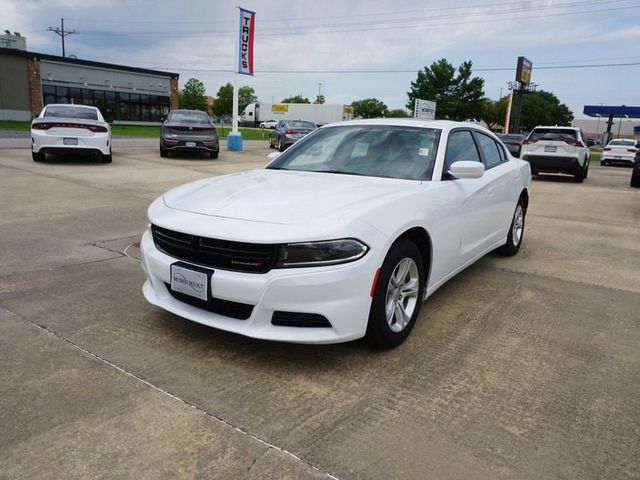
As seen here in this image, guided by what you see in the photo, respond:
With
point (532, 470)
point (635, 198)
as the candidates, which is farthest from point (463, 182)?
point (635, 198)

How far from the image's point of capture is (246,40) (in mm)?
20922

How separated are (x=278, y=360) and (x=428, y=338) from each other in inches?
42.8

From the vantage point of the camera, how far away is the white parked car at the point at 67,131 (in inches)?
473

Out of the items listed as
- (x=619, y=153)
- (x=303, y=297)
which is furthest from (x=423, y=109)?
(x=303, y=297)

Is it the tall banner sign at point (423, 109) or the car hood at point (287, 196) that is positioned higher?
the tall banner sign at point (423, 109)

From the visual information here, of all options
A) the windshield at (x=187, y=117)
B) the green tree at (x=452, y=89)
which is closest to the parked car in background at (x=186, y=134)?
the windshield at (x=187, y=117)

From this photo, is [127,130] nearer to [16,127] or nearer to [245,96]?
[16,127]

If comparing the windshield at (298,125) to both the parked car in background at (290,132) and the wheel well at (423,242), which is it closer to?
the parked car in background at (290,132)

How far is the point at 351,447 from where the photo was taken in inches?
92.9

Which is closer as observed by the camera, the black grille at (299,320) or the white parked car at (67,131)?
the black grille at (299,320)

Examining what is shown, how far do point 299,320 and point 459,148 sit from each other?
8.01 ft

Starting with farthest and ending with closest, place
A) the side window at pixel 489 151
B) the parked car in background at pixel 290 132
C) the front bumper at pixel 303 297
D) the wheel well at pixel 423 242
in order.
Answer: the parked car in background at pixel 290 132 < the side window at pixel 489 151 < the wheel well at pixel 423 242 < the front bumper at pixel 303 297

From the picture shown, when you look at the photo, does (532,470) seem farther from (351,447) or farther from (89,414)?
(89,414)

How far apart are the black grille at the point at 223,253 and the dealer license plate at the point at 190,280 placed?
63 millimetres
